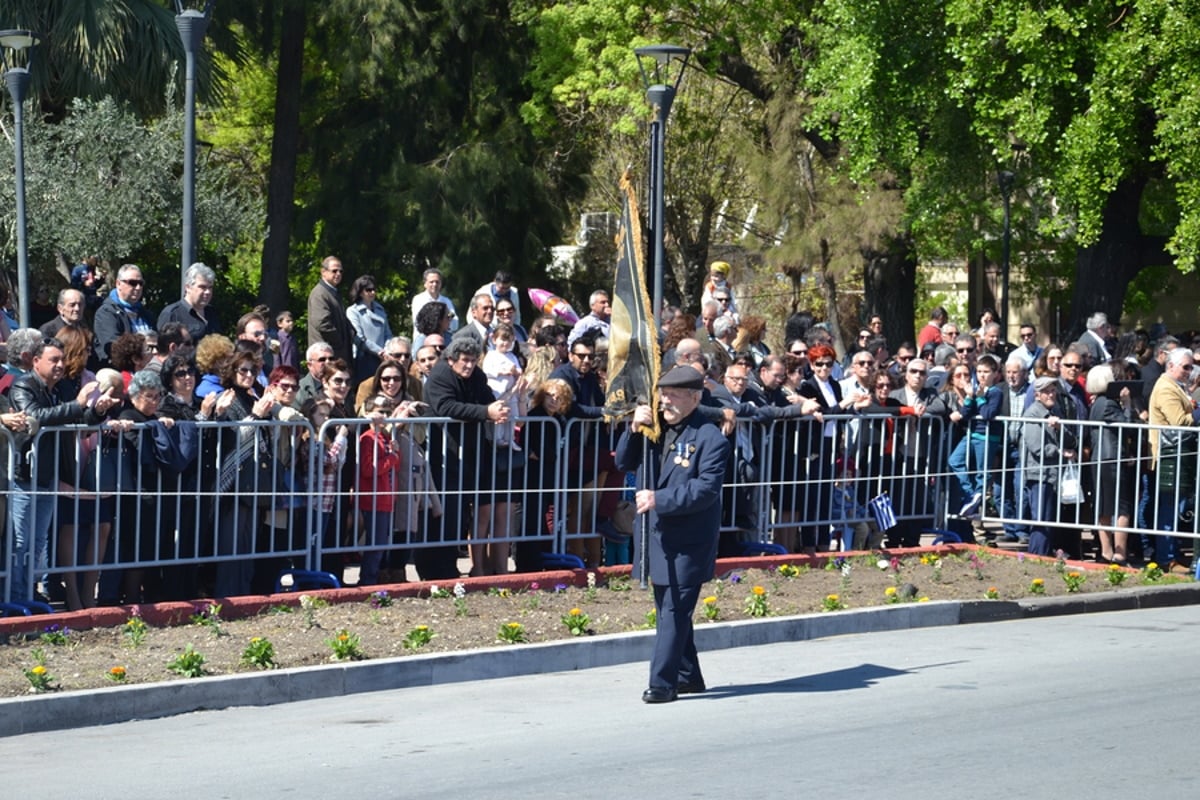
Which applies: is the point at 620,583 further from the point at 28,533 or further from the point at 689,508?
the point at 28,533

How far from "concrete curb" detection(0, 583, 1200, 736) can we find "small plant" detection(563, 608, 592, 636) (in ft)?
0.58

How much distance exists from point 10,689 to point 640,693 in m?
3.31

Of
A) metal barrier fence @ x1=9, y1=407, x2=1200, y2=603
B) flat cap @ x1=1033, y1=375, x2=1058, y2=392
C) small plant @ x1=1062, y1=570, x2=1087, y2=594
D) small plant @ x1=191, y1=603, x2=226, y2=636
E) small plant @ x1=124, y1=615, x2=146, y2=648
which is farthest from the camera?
flat cap @ x1=1033, y1=375, x2=1058, y2=392

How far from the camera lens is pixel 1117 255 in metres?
30.3

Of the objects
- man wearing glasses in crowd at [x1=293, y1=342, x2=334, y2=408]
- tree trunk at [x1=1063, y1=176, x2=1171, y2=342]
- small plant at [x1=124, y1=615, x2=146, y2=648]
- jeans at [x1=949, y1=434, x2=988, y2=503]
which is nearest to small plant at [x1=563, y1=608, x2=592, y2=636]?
man wearing glasses in crowd at [x1=293, y1=342, x2=334, y2=408]

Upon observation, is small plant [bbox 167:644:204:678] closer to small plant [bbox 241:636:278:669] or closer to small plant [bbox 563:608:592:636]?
small plant [bbox 241:636:278:669]

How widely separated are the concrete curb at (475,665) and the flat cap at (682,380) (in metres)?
1.97

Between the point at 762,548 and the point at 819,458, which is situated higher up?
the point at 819,458

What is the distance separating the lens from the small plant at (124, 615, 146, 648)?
10.6 m

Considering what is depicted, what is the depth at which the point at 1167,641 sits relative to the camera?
12289 mm

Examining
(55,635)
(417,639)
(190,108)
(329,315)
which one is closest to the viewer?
(55,635)

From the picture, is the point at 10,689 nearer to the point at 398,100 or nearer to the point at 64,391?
the point at 64,391

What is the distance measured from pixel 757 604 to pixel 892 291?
24035mm

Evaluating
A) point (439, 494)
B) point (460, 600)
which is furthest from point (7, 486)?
point (439, 494)
